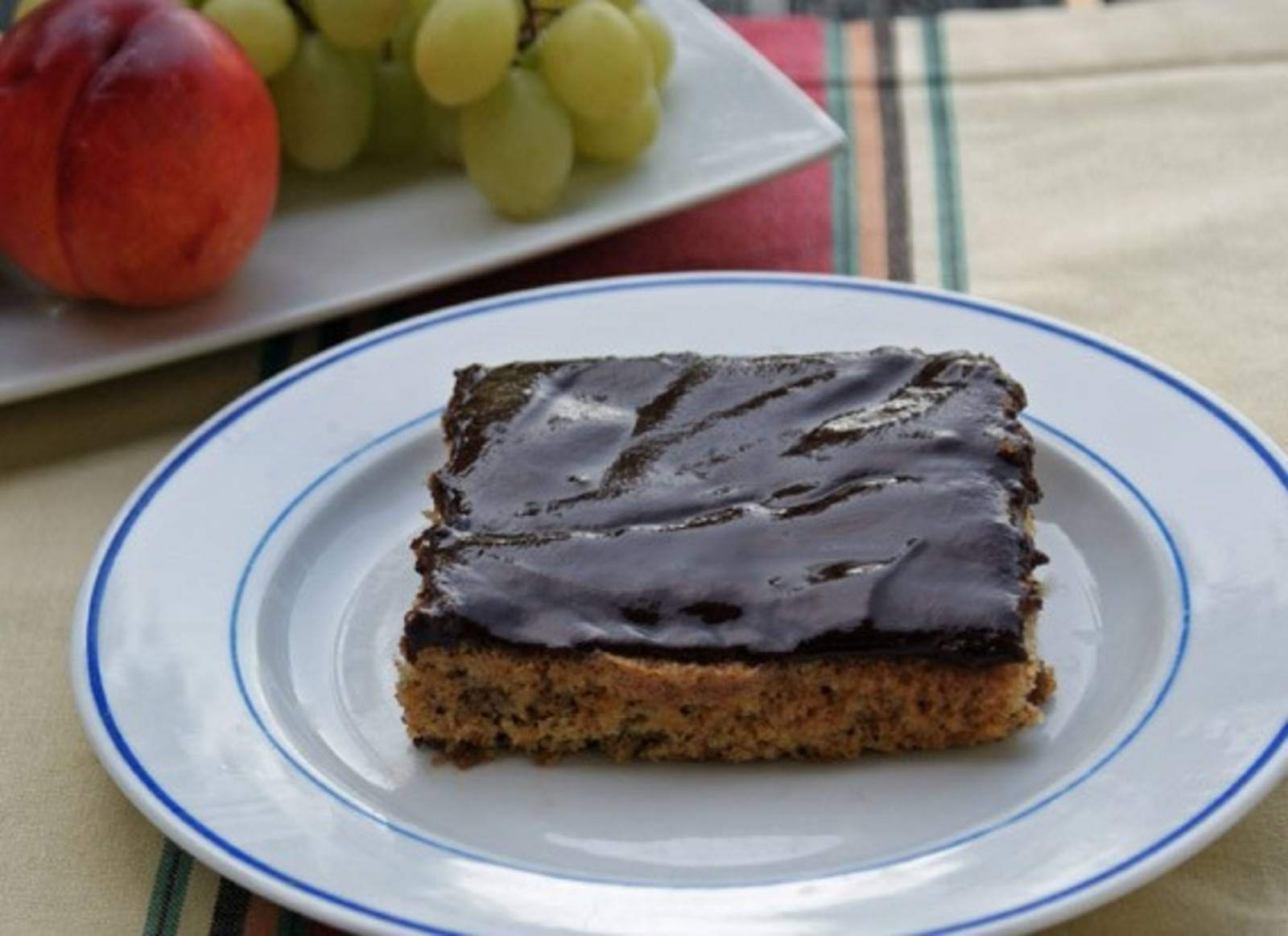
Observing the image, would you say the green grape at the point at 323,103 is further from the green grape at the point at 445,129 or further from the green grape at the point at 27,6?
the green grape at the point at 27,6

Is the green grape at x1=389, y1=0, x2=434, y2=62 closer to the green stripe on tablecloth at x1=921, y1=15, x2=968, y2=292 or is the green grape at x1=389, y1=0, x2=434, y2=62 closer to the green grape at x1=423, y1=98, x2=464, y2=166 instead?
the green grape at x1=423, y1=98, x2=464, y2=166

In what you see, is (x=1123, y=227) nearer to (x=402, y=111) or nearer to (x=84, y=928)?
(x=402, y=111)

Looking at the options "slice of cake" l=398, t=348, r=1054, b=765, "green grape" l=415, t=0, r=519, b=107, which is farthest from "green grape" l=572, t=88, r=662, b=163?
"slice of cake" l=398, t=348, r=1054, b=765

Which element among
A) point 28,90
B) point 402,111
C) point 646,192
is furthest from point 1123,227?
point 28,90

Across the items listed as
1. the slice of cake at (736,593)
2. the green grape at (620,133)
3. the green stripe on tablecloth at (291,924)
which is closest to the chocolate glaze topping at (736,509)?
the slice of cake at (736,593)

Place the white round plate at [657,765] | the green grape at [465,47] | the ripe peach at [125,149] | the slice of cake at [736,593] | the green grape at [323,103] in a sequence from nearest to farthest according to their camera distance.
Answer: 1. the white round plate at [657,765]
2. the slice of cake at [736,593]
3. the ripe peach at [125,149]
4. the green grape at [465,47]
5. the green grape at [323,103]

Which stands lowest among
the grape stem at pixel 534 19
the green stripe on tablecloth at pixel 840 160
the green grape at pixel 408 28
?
the green stripe on tablecloth at pixel 840 160

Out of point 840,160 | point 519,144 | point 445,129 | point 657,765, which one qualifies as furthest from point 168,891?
point 840,160
